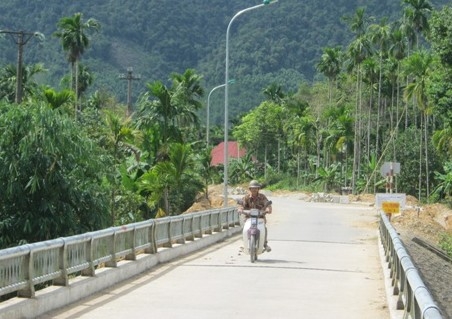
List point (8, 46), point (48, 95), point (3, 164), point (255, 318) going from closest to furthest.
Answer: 1. point (255, 318)
2. point (3, 164)
3. point (48, 95)
4. point (8, 46)

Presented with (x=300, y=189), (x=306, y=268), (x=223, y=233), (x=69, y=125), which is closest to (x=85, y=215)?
(x=69, y=125)

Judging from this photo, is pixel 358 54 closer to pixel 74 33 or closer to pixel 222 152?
pixel 74 33

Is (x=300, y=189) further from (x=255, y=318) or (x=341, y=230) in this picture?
(x=255, y=318)

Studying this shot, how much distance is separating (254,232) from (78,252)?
6.38 m

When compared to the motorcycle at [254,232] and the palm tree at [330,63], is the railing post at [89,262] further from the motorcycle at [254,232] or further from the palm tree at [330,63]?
the palm tree at [330,63]

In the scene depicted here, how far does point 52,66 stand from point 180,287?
16905 cm

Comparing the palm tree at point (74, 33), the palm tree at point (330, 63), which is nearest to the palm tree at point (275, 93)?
the palm tree at point (330, 63)

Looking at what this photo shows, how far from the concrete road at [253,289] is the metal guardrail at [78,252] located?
51cm

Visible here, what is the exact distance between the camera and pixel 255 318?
38.8 feet

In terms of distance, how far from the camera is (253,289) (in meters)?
14.9

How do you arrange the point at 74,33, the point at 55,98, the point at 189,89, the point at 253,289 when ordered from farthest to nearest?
the point at 189,89 → the point at 74,33 → the point at 55,98 → the point at 253,289

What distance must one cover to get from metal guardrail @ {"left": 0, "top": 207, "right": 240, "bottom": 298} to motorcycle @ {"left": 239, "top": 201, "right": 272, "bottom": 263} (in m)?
1.97

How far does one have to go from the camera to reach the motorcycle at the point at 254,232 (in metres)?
19.4

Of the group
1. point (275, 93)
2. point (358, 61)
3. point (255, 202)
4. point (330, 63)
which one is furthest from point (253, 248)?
point (275, 93)
